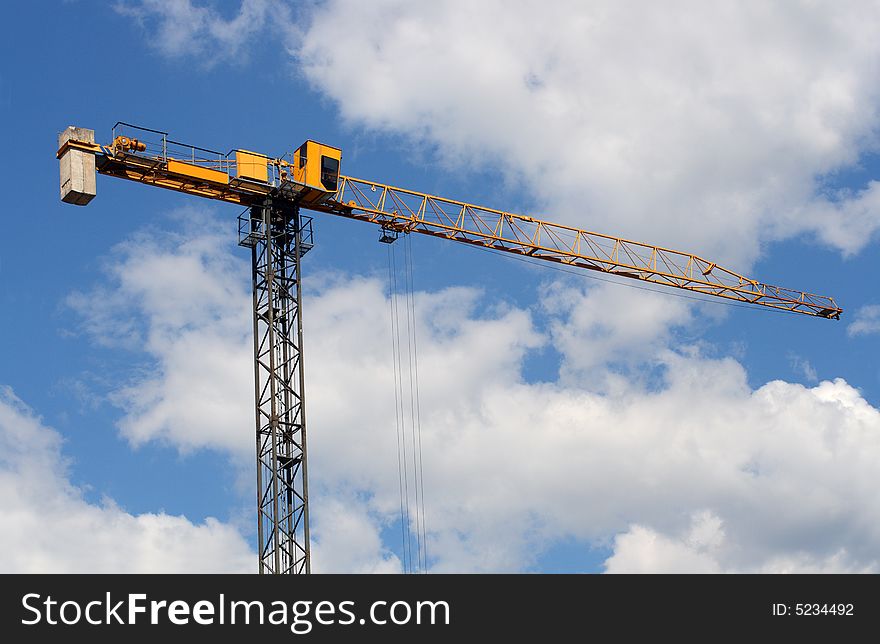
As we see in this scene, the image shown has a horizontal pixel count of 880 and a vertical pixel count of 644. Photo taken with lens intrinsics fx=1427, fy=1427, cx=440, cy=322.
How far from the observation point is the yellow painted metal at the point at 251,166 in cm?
9512

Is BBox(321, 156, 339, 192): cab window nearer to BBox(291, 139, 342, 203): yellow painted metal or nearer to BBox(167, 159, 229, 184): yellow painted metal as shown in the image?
BBox(291, 139, 342, 203): yellow painted metal

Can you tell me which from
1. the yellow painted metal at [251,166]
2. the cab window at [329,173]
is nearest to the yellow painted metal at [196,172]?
the yellow painted metal at [251,166]

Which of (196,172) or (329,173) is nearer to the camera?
(196,172)

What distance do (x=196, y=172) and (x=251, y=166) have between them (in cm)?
387

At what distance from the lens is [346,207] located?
330ft

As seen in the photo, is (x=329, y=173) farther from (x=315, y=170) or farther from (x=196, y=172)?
(x=196, y=172)

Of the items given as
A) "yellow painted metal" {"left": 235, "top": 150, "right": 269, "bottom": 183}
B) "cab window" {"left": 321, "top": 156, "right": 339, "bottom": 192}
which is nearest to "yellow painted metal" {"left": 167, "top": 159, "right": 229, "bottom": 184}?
"yellow painted metal" {"left": 235, "top": 150, "right": 269, "bottom": 183}

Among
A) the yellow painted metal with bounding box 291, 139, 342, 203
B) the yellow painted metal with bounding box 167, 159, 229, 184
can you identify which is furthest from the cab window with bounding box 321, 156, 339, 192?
the yellow painted metal with bounding box 167, 159, 229, 184

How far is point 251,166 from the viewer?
95562 mm

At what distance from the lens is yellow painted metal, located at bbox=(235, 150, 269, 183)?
95.1 m

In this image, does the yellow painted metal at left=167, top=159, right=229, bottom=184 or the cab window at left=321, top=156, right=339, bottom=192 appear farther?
the cab window at left=321, top=156, right=339, bottom=192

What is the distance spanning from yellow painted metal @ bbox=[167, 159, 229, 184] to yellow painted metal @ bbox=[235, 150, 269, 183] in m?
1.12

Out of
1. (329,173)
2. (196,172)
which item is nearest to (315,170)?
(329,173)
